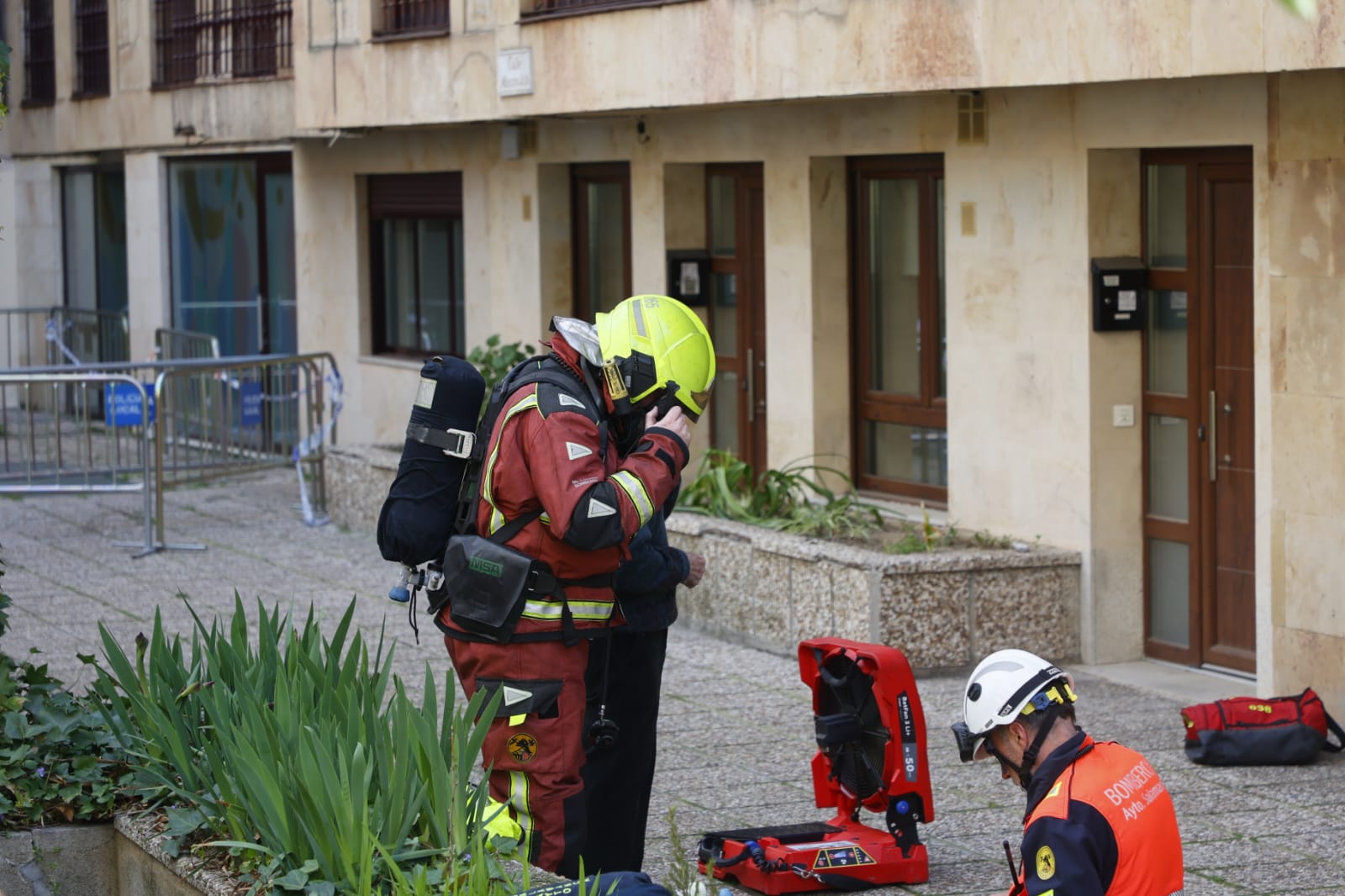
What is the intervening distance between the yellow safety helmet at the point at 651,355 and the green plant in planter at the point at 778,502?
4833mm

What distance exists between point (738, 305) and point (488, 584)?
7831 millimetres

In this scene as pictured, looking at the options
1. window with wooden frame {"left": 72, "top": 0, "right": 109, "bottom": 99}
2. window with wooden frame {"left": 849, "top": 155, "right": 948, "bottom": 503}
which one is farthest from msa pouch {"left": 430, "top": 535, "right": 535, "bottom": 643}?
window with wooden frame {"left": 72, "top": 0, "right": 109, "bottom": 99}

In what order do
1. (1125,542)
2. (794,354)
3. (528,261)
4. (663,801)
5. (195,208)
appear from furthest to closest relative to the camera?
(195,208), (528,261), (794,354), (1125,542), (663,801)

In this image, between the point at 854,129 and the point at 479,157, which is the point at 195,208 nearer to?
the point at 479,157

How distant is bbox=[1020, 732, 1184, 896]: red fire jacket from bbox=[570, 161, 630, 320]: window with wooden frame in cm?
1028

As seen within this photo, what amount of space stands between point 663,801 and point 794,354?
16.1 ft

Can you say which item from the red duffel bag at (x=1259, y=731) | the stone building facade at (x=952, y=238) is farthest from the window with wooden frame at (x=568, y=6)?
the red duffel bag at (x=1259, y=731)

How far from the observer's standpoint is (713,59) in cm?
1138

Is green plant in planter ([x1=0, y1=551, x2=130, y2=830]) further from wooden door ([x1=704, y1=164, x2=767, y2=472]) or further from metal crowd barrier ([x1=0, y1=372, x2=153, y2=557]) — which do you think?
metal crowd barrier ([x1=0, y1=372, x2=153, y2=557])

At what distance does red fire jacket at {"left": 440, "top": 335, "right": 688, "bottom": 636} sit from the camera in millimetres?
5230

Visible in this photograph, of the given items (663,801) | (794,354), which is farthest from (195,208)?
(663,801)

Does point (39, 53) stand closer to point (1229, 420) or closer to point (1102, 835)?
point (1229, 420)

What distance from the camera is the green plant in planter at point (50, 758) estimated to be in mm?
5617

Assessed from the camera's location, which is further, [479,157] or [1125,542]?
[479,157]
